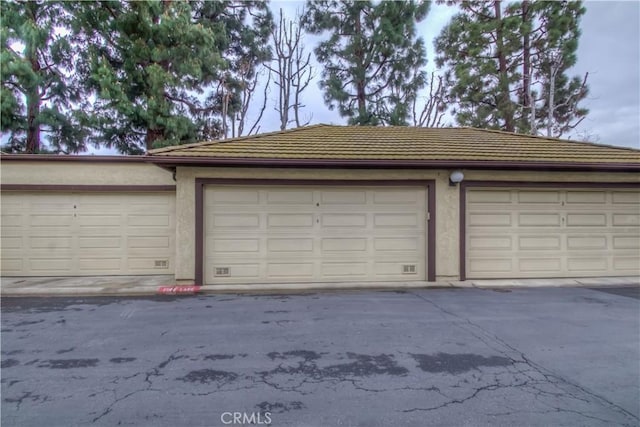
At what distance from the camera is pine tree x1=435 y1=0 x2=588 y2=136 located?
17.1 m

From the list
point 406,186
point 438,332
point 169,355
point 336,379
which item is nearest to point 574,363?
point 438,332

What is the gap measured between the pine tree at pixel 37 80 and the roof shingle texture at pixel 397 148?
910 cm

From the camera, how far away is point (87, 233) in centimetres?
912

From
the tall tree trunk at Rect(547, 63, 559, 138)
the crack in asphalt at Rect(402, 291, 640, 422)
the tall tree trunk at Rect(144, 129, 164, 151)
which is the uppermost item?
the tall tree trunk at Rect(547, 63, 559, 138)

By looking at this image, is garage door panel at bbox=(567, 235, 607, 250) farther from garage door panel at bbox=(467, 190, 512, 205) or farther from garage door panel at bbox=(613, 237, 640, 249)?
garage door panel at bbox=(467, 190, 512, 205)

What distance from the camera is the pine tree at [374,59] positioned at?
18766 mm

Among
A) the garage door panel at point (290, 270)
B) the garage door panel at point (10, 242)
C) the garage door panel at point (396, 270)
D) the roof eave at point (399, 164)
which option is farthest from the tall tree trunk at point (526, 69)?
the garage door panel at point (10, 242)

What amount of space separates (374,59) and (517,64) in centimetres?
710

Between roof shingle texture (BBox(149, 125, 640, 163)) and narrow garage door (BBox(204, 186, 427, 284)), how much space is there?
79 cm

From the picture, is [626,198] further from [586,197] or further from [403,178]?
[403,178]

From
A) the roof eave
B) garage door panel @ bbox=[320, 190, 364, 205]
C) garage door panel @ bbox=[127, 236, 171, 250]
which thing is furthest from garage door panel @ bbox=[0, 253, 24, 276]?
garage door panel @ bbox=[320, 190, 364, 205]

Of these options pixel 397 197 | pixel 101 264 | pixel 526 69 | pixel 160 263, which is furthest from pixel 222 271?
pixel 526 69

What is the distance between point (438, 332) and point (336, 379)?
200 cm

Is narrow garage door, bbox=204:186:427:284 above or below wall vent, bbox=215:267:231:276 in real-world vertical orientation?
above
